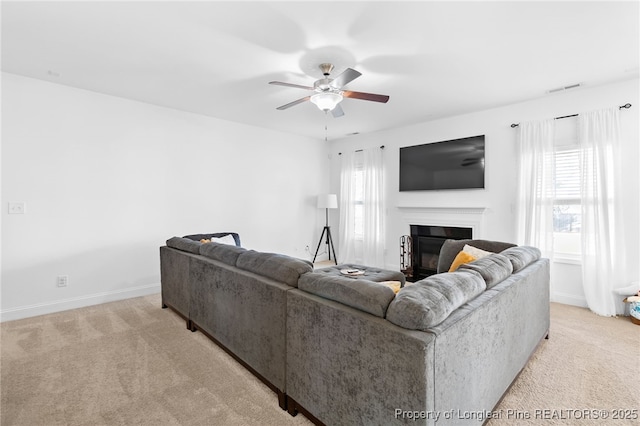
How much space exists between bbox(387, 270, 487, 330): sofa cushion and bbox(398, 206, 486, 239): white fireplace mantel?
10.4ft

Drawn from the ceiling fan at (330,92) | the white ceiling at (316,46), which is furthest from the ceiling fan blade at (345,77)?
the white ceiling at (316,46)

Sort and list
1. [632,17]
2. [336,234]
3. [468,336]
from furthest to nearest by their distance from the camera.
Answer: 1. [336,234]
2. [632,17]
3. [468,336]

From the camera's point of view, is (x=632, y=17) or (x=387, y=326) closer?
(x=387, y=326)

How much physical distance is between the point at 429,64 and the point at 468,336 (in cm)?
254

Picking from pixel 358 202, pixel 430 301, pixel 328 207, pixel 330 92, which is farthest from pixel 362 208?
pixel 430 301

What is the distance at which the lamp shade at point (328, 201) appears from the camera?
5.96 meters

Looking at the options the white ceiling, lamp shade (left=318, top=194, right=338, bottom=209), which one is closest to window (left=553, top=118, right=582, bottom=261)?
the white ceiling

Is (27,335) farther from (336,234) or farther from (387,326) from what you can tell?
(336,234)

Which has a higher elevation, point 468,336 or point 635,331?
point 468,336

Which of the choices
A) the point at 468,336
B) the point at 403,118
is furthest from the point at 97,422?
the point at 403,118

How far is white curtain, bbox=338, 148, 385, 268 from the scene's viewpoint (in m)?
5.61

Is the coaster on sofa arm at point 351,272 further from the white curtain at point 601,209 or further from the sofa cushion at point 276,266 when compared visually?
the white curtain at point 601,209

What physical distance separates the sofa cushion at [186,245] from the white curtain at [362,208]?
3.37 metres

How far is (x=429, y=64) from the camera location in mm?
2961
